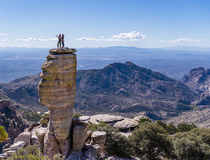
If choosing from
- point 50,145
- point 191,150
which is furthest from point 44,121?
point 191,150

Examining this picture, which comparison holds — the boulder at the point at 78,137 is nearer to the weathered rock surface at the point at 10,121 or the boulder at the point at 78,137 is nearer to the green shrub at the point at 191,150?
the green shrub at the point at 191,150

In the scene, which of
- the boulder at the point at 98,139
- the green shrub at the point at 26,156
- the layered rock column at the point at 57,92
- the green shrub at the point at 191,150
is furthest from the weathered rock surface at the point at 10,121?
the green shrub at the point at 191,150

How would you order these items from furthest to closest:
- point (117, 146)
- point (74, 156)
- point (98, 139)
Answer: point (117, 146)
point (98, 139)
point (74, 156)

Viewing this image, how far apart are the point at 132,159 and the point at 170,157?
19.4 ft

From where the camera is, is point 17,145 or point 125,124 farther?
point 125,124

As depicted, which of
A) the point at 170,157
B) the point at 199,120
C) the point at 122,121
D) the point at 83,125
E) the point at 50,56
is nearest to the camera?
the point at 50,56

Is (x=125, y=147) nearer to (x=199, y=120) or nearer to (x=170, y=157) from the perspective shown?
(x=170, y=157)

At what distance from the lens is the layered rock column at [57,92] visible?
2742cm

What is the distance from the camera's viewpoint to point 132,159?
3278 cm

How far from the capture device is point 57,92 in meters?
28.0

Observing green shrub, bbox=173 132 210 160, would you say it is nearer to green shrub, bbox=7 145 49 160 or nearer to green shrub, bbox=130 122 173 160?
green shrub, bbox=130 122 173 160

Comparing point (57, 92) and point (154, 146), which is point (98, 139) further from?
point (57, 92)

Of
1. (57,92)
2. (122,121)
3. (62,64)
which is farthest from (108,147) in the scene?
(122,121)

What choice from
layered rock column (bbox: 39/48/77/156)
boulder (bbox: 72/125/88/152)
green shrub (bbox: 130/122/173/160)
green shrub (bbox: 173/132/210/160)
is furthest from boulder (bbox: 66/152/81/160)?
green shrub (bbox: 173/132/210/160)
